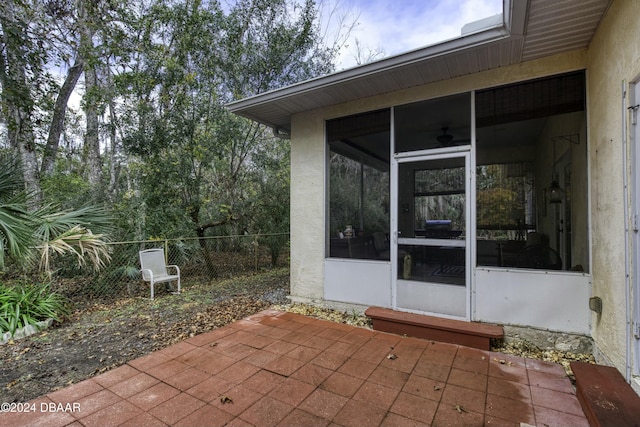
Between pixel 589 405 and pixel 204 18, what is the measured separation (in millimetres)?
7878

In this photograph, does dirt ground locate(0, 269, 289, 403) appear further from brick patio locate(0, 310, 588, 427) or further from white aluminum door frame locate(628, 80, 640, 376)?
white aluminum door frame locate(628, 80, 640, 376)

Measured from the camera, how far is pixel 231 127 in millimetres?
6734

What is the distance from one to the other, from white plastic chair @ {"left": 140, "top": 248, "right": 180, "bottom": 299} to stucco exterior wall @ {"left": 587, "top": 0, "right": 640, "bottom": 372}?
5.60 metres

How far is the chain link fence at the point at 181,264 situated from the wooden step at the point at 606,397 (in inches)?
217

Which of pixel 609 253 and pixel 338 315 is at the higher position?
pixel 609 253

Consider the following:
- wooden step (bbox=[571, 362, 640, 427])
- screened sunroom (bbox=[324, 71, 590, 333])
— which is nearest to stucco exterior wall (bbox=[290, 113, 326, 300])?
screened sunroom (bbox=[324, 71, 590, 333])

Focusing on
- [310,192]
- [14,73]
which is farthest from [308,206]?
[14,73]

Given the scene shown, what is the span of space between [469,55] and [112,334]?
481cm

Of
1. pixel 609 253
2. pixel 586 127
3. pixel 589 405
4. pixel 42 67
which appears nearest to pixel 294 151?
pixel 586 127

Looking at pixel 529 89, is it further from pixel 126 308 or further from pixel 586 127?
pixel 126 308

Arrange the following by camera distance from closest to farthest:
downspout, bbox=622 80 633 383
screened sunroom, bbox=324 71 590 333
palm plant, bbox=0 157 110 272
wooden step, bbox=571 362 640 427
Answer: wooden step, bbox=571 362 640 427 < downspout, bbox=622 80 633 383 < palm plant, bbox=0 157 110 272 < screened sunroom, bbox=324 71 590 333

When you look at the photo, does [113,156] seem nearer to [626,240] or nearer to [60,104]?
[60,104]

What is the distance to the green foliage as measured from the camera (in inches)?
138

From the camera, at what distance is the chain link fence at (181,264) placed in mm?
5086
